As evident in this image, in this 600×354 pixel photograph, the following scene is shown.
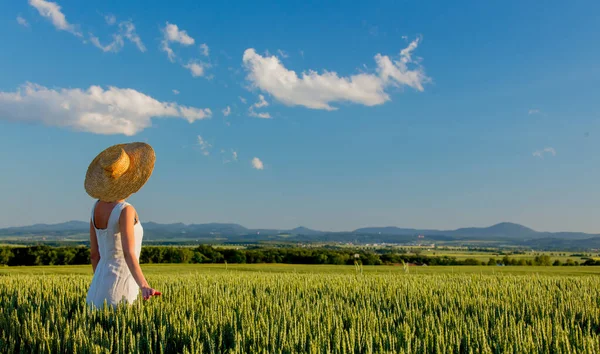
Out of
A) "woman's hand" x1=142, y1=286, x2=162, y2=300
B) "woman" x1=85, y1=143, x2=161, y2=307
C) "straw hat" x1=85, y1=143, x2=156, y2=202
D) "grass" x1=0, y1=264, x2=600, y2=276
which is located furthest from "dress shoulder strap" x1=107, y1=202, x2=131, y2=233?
"grass" x1=0, y1=264, x2=600, y2=276

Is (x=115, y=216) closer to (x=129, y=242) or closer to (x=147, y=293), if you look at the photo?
(x=129, y=242)

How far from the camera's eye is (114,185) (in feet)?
18.5

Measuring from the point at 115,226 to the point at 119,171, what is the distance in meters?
0.70

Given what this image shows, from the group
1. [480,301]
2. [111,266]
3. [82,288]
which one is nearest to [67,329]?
[111,266]

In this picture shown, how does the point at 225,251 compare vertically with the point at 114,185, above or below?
below

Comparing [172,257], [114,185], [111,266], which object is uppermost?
[114,185]

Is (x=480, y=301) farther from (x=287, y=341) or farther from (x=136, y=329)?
(x=136, y=329)

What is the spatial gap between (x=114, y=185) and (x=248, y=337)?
260 centimetres

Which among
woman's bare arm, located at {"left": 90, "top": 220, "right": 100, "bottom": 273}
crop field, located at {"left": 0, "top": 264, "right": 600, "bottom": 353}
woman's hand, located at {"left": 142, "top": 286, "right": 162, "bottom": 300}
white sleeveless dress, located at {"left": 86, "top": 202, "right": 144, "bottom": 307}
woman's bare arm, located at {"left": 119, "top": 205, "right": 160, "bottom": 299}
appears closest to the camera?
crop field, located at {"left": 0, "top": 264, "right": 600, "bottom": 353}

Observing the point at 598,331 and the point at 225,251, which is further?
the point at 225,251

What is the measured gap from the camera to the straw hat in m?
5.62

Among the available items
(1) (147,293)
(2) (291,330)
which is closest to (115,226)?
(1) (147,293)

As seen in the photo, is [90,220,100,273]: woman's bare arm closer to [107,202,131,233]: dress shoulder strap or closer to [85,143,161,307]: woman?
[85,143,161,307]: woman

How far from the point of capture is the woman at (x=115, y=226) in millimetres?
5328
